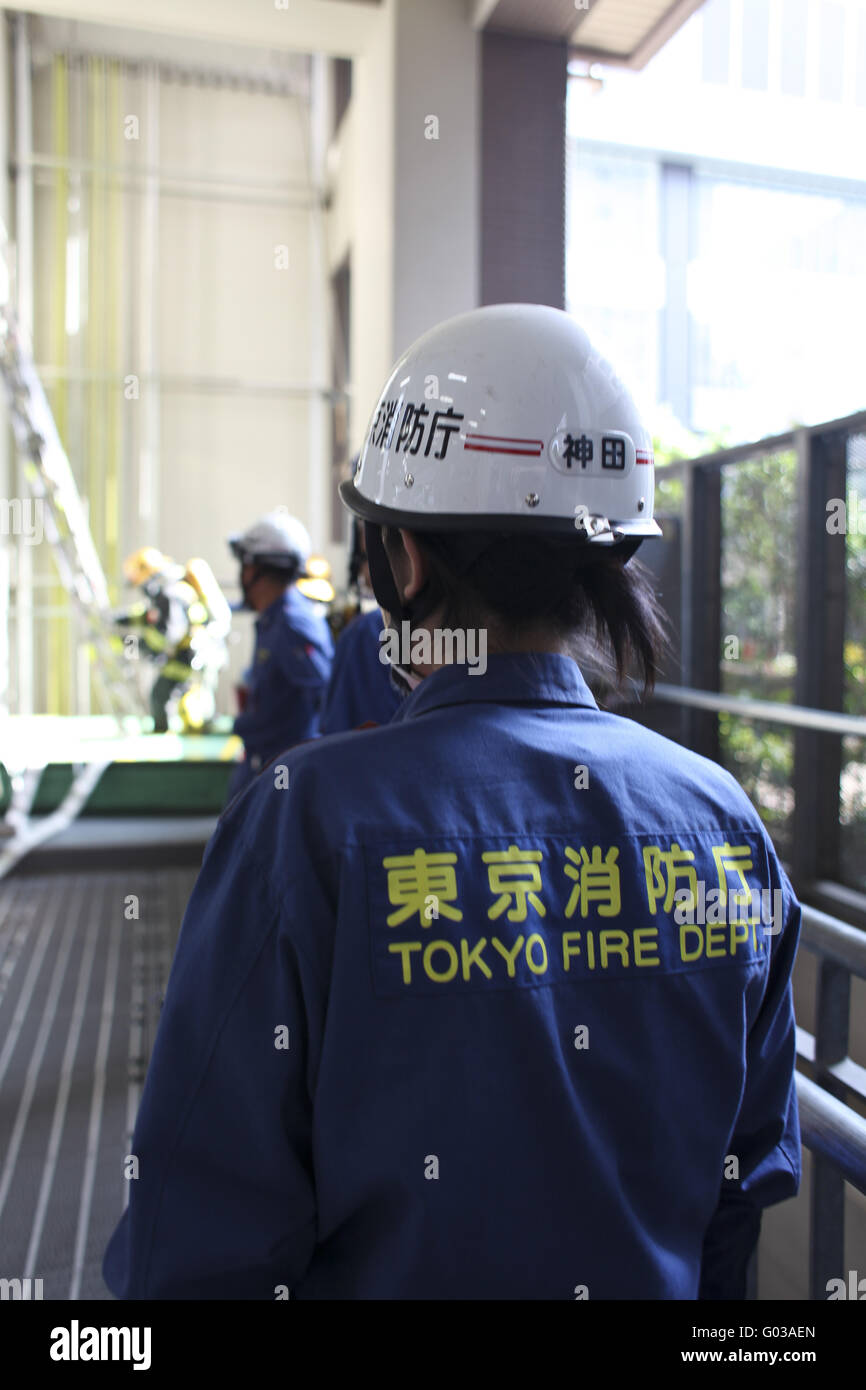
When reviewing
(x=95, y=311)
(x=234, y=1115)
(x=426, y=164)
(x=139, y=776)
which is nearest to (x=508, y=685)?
(x=234, y=1115)

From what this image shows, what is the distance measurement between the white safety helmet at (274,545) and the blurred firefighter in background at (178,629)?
2.79 m

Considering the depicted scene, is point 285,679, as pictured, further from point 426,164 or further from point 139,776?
point 139,776

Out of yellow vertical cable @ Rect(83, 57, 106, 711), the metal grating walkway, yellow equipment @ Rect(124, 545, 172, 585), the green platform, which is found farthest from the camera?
yellow vertical cable @ Rect(83, 57, 106, 711)

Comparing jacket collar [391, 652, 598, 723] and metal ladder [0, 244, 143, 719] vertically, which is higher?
metal ladder [0, 244, 143, 719]

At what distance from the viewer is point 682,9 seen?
5566 millimetres

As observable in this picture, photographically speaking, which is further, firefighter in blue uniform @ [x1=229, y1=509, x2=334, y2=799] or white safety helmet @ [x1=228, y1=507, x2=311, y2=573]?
white safety helmet @ [x1=228, y1=507, x2=311, y2=573]

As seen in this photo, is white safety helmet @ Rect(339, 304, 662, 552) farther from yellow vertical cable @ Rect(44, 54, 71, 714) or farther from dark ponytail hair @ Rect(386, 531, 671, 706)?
yellow vertical cable @ Rect(44, 54, 71, 714)

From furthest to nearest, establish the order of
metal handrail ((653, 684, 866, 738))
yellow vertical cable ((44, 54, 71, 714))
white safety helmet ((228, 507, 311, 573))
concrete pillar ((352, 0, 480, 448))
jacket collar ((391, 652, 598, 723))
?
1. yellow vertical cable ((44, 54, 71, 714))
2. concrete pillar ((352, 0, 480, 448))
3. white safety helmet ((228, 507, 311, 573))
4. metal handrail ((653, 684, 866, 738))
5. jacket collar ((391, 652, 598, 723))

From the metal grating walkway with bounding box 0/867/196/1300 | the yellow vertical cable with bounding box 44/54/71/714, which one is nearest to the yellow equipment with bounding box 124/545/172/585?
the metal grating walkway with bounding box 0/867/196/1300

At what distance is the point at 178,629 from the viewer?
7.82 meters

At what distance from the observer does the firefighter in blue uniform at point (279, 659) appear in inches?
183

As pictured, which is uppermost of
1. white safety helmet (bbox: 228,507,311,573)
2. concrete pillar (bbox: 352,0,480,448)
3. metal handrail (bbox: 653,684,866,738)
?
concrete pillar (bbox: 352,0,480,448)

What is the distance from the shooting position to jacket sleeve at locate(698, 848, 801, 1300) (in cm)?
109

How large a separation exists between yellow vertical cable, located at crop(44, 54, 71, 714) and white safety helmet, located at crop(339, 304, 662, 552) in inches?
425
